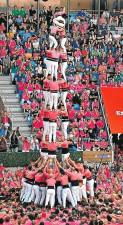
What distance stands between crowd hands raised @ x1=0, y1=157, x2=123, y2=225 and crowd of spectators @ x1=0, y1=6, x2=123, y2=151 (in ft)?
16.0

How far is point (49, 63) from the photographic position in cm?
2431

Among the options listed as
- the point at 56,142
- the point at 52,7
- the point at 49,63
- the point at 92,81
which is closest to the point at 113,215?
the point at 56,142

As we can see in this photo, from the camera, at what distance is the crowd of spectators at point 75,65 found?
31391 millimetres

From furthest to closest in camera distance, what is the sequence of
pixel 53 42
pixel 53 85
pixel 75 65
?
pixel 75 65 → pixel 53 42 → pixel 53 85

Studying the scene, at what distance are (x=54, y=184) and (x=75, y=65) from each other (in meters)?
12.1

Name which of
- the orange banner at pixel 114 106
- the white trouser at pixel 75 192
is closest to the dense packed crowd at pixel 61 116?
the white trouser at pixel 75 192

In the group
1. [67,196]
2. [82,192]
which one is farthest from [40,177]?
[82,192]

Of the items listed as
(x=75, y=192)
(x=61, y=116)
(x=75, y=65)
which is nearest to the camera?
(x=75, y=192)

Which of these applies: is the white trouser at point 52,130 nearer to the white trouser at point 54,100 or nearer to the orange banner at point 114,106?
the white trouser at point 54,100

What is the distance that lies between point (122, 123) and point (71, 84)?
3.22m

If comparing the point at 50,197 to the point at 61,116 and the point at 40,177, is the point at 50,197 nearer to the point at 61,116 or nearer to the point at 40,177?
the point at 40,177

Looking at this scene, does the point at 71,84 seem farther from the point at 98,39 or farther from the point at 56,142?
the point at 56,142

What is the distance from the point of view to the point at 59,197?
24328 mm

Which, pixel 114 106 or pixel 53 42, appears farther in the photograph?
pixel 114 106
